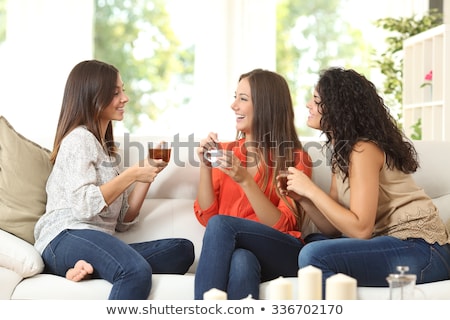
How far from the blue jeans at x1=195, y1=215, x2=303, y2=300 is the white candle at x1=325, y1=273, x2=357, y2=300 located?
75cm

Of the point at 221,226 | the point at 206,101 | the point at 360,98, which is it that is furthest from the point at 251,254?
the point at 206,101

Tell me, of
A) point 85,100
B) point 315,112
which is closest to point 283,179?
point 315,112

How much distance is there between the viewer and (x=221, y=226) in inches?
101

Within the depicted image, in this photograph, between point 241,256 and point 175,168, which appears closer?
point 241,256

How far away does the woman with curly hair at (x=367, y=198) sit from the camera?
2492 millimetres

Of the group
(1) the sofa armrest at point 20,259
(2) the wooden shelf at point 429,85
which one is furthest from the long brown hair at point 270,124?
(2) the wooden shelf at point 429,85

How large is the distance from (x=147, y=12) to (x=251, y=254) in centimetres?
497

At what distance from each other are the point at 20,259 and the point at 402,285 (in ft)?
4.94

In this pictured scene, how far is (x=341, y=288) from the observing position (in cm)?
171

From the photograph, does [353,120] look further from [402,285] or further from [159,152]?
[402,285]

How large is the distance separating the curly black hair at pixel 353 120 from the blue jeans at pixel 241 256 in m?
0.36

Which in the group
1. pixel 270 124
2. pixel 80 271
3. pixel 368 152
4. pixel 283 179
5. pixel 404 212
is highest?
pixel 270 124

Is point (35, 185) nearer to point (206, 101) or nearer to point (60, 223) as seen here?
point (60, 223)

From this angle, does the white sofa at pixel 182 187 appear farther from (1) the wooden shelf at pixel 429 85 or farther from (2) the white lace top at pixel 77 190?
(1) the wooden shelf at pixel 429 85
